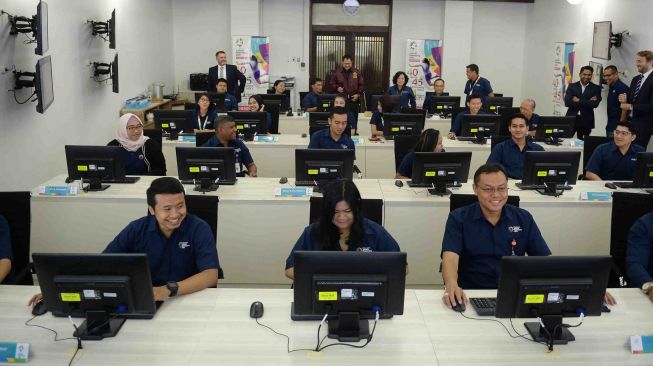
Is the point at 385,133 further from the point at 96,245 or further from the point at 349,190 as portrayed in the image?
the point at 349,190

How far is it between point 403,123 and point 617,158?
2466 mm

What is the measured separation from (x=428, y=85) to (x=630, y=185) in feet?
28.7

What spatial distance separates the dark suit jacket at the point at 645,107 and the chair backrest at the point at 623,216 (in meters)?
4.47

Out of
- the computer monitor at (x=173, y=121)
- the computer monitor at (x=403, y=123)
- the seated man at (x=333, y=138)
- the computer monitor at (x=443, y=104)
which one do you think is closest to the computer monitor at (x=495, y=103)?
the computer monitor at (x=443, y=104)

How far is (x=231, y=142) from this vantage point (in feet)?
18.6

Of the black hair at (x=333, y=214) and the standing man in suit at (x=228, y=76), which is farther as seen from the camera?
the standing man in suit at (x=228, y=76)

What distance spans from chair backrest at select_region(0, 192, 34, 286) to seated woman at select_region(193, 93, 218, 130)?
4329 mm

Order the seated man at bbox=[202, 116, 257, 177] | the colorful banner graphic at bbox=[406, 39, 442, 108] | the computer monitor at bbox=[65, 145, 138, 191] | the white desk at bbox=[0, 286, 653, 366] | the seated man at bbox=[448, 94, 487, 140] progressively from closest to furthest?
the white desk at bbox=[0, 286, 653, 366]
the computer monitor at bbox=[65, 145, 138, 191]
the seated man at bbox=[202, 116, 257, 177]
the seated man at bbox=[448, 94, 487, 140]
the colorful banner graphic at bbox=[406, 39, 442, 108]

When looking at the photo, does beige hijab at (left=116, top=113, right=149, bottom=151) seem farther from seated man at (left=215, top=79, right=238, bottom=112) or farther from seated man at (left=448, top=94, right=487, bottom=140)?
seated man at (left=215, top=79, right=238, bottom=112)

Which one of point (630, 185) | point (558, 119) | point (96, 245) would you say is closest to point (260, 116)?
point (96, 245)

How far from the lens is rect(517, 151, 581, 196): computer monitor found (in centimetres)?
475

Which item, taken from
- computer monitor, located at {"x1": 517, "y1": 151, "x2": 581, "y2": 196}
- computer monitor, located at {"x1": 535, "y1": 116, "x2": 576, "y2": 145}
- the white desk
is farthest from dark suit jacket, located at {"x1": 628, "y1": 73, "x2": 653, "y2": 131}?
the white desk

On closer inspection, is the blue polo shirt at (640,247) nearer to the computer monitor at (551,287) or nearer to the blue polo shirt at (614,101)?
the computer monitor at (551,287)

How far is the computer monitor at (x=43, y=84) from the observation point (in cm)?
600
